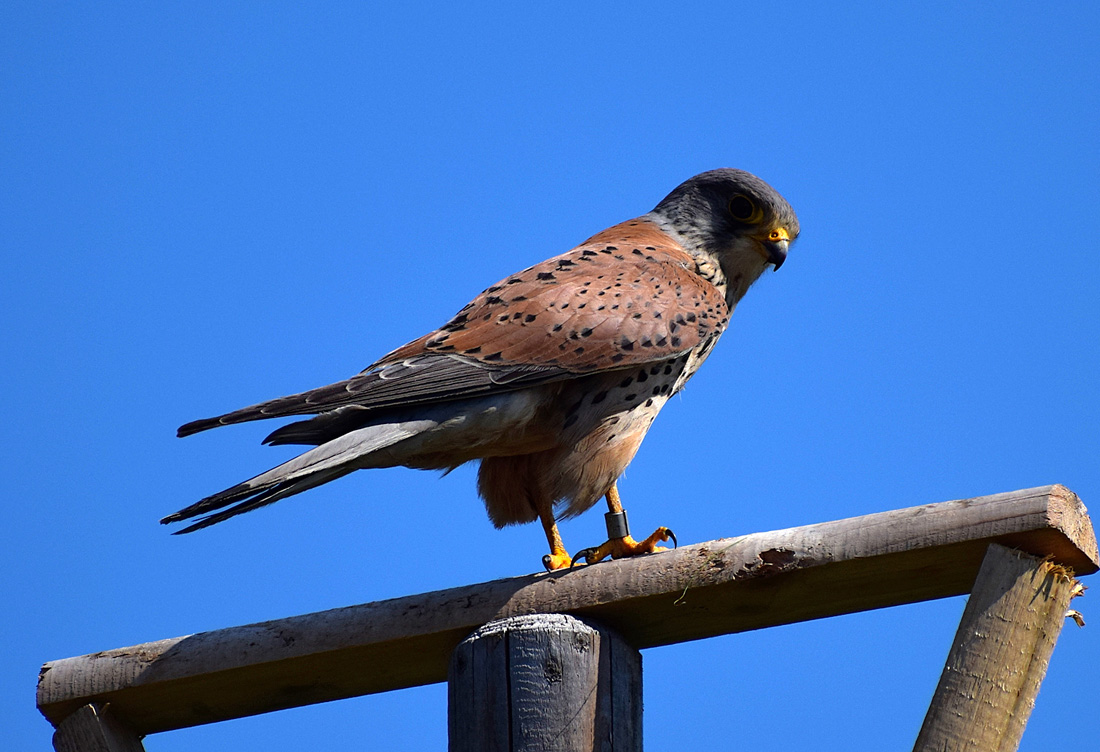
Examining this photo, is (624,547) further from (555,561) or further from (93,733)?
(93,733)

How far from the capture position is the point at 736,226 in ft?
13.9

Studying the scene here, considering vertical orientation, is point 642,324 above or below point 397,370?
above

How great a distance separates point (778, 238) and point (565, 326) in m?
1.12

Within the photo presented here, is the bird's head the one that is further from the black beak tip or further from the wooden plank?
the wooden plank

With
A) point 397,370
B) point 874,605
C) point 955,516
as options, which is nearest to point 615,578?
point 874,605

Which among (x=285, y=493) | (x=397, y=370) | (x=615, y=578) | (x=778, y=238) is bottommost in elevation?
(x=615, y=578)

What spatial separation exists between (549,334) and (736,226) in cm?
114

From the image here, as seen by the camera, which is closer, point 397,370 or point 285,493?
point 285,493

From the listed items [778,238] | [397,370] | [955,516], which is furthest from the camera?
[778,238]

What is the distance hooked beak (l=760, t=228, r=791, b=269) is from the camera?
415cm

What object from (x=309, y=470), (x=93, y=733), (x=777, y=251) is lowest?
(x=93, y=733)

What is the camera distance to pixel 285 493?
113 inches

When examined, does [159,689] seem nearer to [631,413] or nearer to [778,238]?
[631,413]

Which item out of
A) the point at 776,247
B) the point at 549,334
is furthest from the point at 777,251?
the point at 549,334
